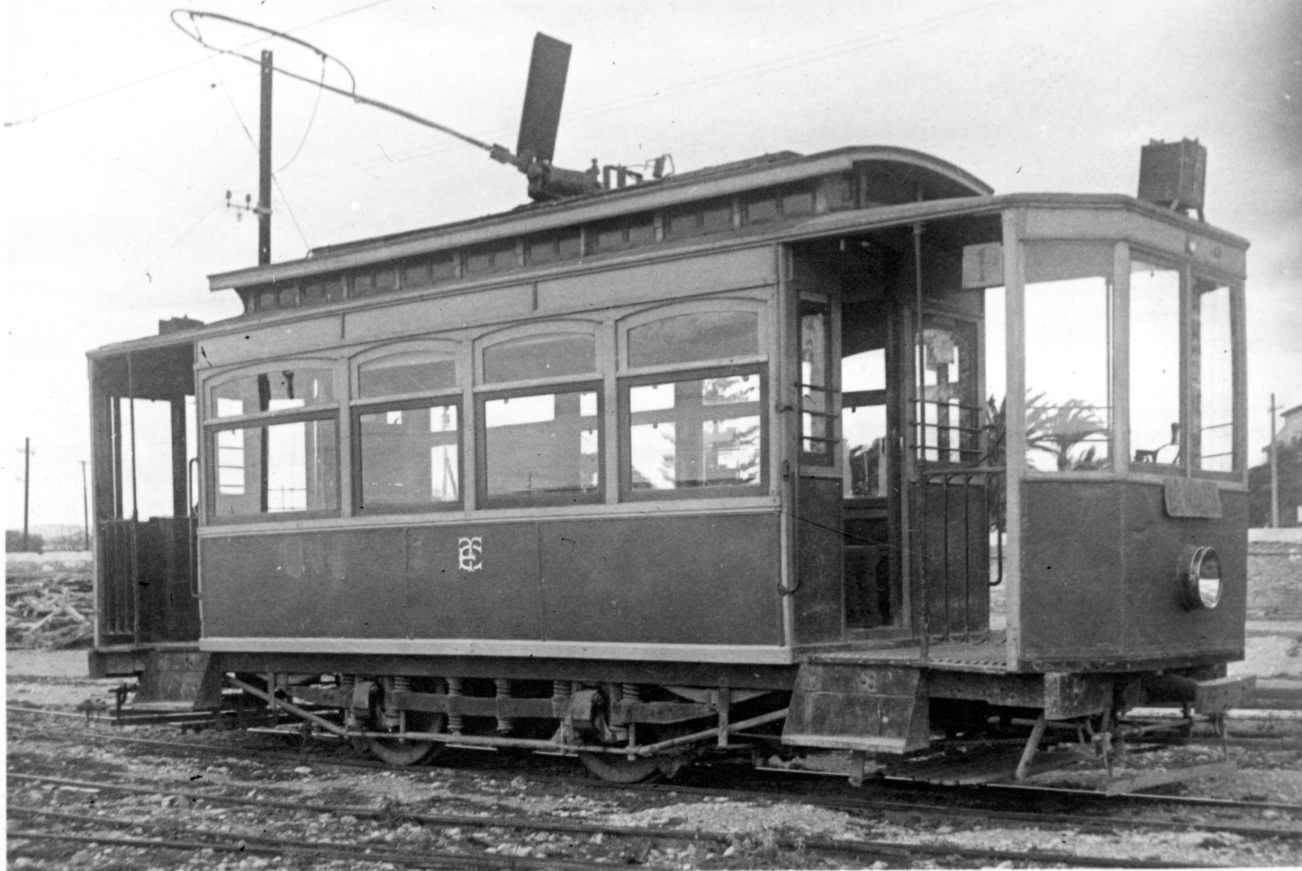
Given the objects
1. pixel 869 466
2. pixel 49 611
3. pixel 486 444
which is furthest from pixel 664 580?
pixel 49 611

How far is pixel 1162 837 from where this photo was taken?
6.54 metres

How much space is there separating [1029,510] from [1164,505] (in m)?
0.83

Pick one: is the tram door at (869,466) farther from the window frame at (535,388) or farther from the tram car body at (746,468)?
the window frame at (535,388)

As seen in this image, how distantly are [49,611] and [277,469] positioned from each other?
15537 mm

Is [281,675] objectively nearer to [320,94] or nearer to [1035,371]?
[320,94]

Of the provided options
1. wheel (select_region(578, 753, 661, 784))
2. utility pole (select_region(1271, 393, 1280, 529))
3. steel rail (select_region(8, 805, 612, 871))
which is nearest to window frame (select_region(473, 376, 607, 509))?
wheel (select_region(578, 753, 661, 784))

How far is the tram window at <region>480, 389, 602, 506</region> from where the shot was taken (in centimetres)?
838

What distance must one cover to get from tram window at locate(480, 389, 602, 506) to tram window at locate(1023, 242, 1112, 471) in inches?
99.2

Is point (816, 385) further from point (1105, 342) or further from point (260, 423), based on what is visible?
point (260, 423)

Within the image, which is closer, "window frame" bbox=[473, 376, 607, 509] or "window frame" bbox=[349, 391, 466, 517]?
"window frame" bbox=[473, 376, 607, 509]

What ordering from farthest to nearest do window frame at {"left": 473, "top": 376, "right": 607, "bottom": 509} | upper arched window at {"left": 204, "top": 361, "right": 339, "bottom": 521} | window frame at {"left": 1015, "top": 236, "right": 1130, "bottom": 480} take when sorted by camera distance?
1. upper arched window at {"left": 204, "top": 361, "right": 339, "bottom": 521}
2. window frame at {"left": 473, "top": 376, "right": 607, "bottom": 509}
3. window frame at {"left": 1015, "top": 236, "right": 1130, "bottom": 480}

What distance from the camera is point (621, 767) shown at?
855 cm

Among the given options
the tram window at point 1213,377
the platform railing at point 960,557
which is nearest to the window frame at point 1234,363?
the tram window at point 1213,377

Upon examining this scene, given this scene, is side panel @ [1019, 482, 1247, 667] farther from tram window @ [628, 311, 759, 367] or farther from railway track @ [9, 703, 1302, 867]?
tram window @ [628, 311, 759, 367]
